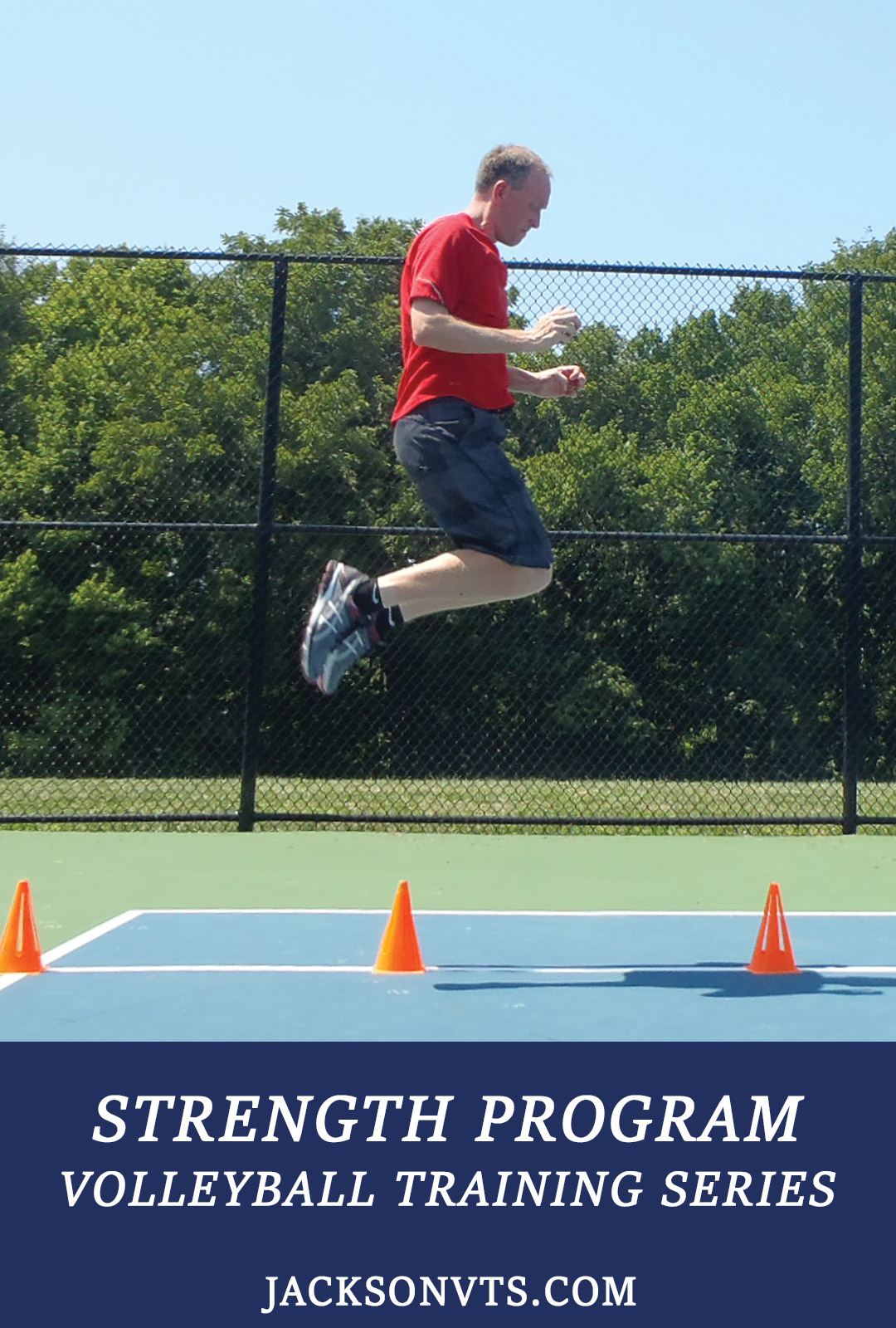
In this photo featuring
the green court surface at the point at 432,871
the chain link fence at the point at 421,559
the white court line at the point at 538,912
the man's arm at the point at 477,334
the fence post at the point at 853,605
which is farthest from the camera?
the chain link fence at the point at 421,559

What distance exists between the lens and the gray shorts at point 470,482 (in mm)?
5199

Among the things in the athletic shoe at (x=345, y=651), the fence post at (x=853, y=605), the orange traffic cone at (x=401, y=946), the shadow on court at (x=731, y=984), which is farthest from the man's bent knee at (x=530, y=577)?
the fence post at (x=853, y=605)

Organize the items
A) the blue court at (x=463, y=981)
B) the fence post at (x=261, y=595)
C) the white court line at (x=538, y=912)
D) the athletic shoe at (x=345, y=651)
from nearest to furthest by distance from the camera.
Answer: the blue court at (x=463, y=981) → the athletic shoe at (x=345, y=651) → the white court line at (x=538, y=912) → the fence post at (x=261, y=595)

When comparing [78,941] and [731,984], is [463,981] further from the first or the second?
A: [78,941]

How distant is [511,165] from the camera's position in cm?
536

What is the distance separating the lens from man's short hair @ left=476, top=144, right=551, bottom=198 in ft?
17.6

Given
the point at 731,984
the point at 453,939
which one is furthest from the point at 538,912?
the point at 731,984

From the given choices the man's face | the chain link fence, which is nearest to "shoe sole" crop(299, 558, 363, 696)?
the man's face

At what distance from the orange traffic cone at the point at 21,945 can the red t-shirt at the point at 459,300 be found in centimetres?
210

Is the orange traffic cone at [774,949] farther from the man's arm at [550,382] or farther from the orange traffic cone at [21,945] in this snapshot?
the orange traffic cone at [21,945]

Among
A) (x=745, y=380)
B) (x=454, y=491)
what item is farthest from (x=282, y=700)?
(x=454, y=491)

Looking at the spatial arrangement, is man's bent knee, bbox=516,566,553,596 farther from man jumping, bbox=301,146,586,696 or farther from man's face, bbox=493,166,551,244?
man's face, bbox=493,166,551,244

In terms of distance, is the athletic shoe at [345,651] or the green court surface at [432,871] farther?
the green court surface at [432,871]

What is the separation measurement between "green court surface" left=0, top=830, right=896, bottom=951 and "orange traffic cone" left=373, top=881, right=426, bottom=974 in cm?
142
